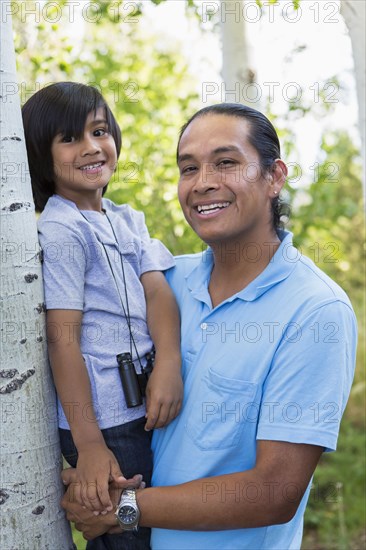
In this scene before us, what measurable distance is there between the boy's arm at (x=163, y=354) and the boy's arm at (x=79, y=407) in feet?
0.60

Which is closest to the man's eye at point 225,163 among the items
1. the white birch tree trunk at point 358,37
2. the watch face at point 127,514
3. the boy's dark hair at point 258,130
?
the boy's dark hair at point 258,130

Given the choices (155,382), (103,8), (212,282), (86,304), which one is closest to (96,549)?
(155,382)

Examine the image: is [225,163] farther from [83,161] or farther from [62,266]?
[62,266]

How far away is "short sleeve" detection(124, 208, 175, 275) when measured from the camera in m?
2.53

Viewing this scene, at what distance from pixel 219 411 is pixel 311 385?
286mm

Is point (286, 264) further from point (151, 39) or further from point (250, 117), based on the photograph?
point (151, 39)

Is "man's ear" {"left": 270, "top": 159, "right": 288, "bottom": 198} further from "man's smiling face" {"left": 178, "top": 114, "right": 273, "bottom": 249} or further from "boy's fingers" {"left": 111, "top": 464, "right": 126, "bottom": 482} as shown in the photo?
"boy's fingers" {"left": 111, "top": 464, "right": 126, "bottom": 482}

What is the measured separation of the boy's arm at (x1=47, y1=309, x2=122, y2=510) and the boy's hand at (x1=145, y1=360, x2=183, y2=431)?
6.6 inches

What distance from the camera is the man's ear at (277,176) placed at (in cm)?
239

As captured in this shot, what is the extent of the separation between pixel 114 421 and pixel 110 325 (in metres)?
0.30

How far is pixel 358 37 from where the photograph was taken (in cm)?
273

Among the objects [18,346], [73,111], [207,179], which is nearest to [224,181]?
[207,179]

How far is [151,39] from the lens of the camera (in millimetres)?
6910

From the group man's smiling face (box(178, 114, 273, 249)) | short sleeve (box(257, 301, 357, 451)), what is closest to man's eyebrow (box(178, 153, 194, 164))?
man's smiling face (box(178, 114, 273, 249))
